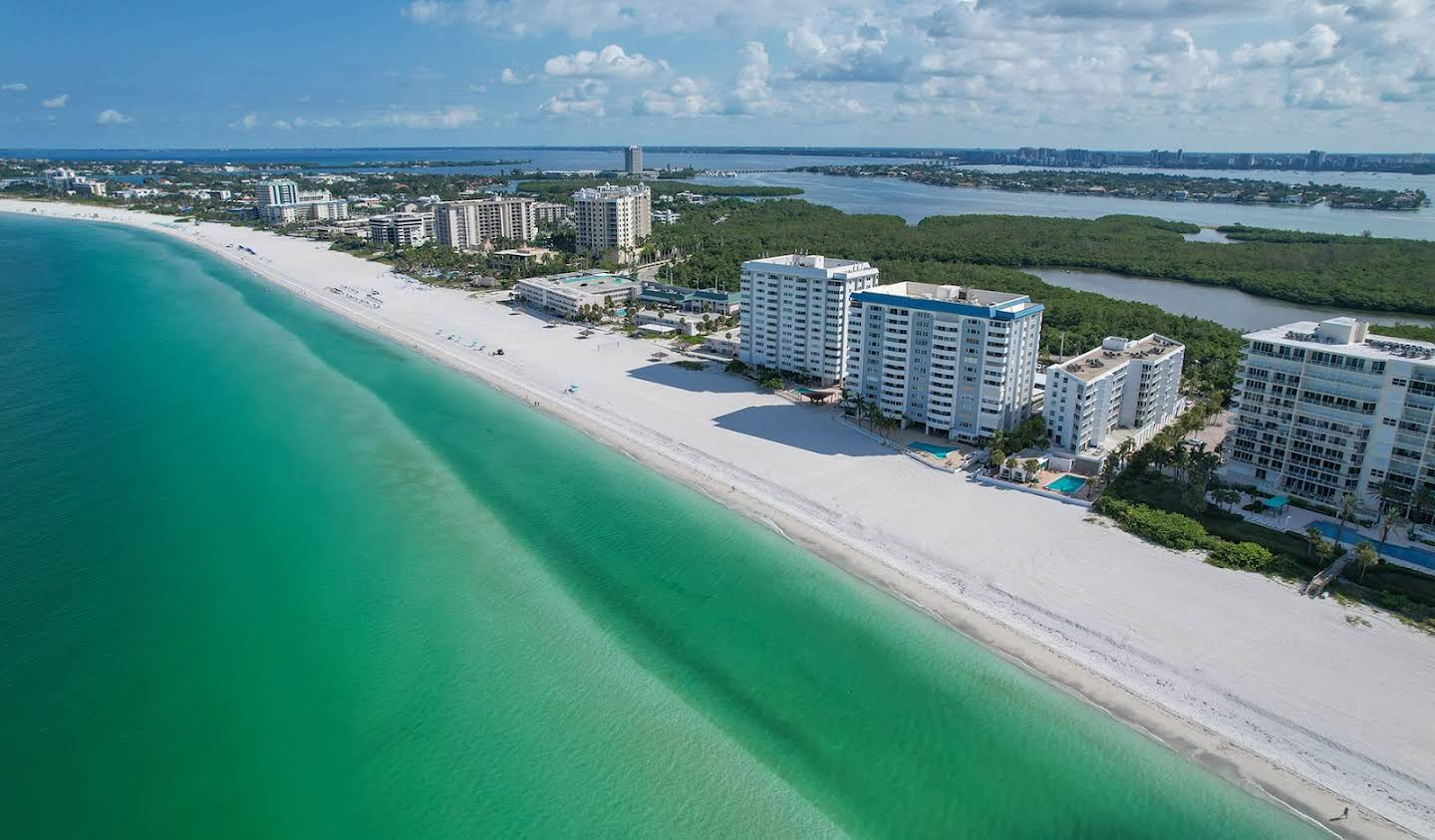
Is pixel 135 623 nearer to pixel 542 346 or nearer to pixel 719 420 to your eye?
pixel 719 420

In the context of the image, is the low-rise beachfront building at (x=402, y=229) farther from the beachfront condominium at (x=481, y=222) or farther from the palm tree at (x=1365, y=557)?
the palm tree at (x=1365, y=557)

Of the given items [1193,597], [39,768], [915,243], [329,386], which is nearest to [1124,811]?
[1193,597]

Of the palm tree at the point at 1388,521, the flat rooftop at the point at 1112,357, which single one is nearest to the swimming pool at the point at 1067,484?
the flat rooftop at the point at 1112,357

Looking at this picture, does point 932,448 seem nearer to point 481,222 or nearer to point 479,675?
point 479,675

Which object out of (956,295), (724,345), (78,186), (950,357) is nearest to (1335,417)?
(950,357)

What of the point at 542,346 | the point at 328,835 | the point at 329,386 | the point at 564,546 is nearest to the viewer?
the point at 328,835

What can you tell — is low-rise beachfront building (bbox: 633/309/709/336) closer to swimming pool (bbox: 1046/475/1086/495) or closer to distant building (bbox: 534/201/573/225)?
swimming pool (bbox: 1046/475/1086/495)
